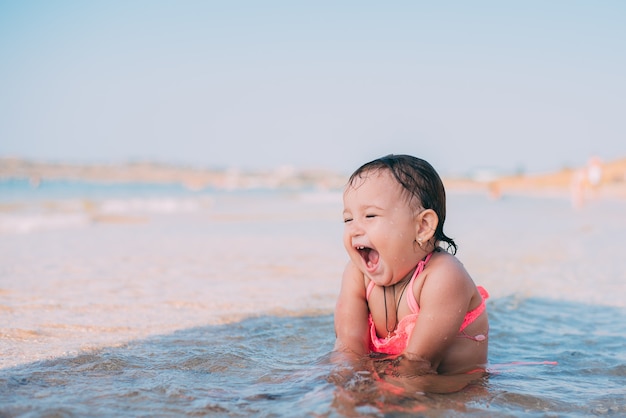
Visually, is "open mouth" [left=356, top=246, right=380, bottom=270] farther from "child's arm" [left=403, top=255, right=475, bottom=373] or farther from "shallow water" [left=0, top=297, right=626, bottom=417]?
"shallow water" [left=0, top=297, right=626, bottom=417]

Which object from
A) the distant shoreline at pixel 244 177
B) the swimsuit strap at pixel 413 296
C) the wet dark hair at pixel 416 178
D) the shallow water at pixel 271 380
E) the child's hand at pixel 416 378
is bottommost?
the shallow water at pixel 271 380

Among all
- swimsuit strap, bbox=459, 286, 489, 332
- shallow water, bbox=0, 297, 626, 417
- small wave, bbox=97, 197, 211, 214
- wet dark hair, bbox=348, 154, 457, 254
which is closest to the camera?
shallow water, bbox=0, 297, 626, 417

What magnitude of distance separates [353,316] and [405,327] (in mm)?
264

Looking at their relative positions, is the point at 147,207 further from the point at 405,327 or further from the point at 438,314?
the point at 438,314

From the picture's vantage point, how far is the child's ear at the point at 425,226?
286 cm

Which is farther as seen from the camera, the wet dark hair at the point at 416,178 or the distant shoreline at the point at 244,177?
the distant shoreline at the point at 244,177

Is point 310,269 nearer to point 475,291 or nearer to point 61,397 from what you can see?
point 475,291

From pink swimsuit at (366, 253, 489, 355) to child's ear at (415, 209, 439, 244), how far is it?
128 millimetres

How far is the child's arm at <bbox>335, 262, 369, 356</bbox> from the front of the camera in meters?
3.03

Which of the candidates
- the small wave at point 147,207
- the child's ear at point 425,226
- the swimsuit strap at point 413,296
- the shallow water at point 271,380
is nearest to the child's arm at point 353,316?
the shallow water at point 271,380

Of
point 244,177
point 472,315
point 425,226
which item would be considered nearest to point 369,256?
point 425,226

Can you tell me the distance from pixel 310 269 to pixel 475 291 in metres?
3.98

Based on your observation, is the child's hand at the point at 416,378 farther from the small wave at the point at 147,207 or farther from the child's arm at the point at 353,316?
the small wave at the point at 147,207

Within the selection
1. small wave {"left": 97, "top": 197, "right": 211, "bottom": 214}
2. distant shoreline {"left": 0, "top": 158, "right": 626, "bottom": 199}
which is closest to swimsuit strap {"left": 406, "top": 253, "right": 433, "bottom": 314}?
small wave {"left": 97, "top": 197, "right": 211, "bottom": 214}
